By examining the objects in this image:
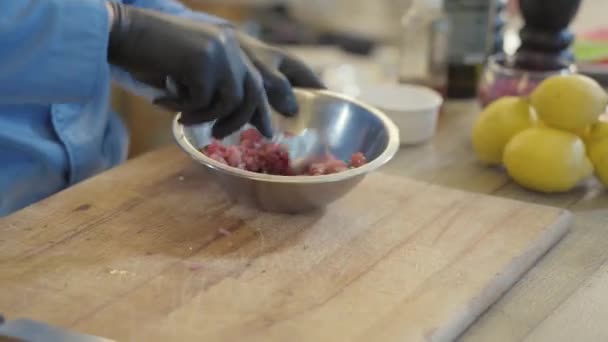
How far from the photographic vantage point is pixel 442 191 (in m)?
0.89

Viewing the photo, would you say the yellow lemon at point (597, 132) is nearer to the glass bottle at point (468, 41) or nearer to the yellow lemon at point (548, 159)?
the yellow lemon at point (548, 159)

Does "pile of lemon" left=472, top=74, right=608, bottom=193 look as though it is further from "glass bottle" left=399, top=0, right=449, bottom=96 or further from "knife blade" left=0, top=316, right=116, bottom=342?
"knife blade" left=0, top=316, right=116, bottom=342

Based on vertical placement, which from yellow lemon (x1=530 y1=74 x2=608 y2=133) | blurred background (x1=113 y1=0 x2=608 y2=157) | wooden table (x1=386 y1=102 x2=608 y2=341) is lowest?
blurred background (x1=113 y1=0 x2=608 y2=157)

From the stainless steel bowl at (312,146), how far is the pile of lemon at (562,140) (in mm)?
149

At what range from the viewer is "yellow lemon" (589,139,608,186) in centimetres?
91

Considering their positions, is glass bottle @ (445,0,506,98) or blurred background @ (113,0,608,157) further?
blurred background @ (113,0,608,157)

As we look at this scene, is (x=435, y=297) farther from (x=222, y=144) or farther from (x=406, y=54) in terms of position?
(x=406, y=54)

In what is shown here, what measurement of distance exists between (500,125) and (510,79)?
15 centimetres

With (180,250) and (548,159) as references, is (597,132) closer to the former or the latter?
(548,159)

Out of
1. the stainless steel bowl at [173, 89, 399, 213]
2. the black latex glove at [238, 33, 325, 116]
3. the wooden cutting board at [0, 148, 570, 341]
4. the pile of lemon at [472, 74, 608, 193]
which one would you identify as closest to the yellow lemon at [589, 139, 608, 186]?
the pile of lemon at [472, 74, 608, 193]

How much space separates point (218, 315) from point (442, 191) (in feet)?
1.09

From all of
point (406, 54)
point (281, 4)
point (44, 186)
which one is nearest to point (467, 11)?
point (406, 54)

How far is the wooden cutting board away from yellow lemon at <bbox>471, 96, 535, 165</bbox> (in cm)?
11

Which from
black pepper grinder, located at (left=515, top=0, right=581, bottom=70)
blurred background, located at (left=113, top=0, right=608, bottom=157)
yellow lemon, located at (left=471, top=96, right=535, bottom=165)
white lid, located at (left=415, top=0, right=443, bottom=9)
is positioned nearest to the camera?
yellow lemon, located at (left=471, top=96, right=535, bottom=165)
